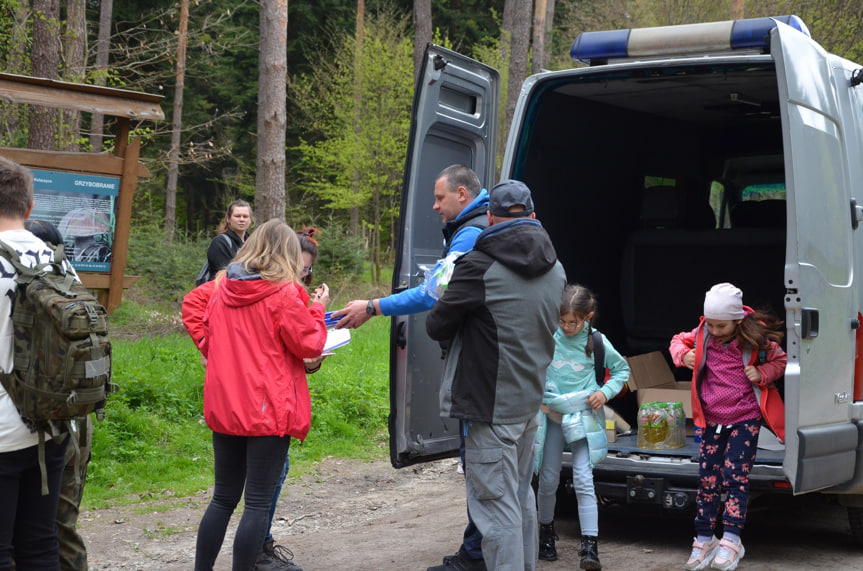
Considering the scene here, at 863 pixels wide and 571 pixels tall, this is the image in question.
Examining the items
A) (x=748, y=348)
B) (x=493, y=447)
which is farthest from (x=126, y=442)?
(x=748, y=348)

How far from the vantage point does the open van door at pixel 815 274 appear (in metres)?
4.85

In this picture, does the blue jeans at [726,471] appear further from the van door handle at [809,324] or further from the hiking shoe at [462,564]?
the hiking shoe at [462,564]

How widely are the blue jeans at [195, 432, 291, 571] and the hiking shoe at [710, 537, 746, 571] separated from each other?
2349 mm

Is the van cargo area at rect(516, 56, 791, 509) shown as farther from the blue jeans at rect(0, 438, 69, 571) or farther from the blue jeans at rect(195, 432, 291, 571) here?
the blue jeans at rect(0, 438, 69, 571)

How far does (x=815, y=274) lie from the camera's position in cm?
495

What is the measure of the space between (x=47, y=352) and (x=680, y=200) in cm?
570

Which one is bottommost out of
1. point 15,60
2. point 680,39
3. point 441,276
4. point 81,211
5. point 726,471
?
point 726,471

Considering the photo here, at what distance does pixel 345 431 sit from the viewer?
29.6 ft

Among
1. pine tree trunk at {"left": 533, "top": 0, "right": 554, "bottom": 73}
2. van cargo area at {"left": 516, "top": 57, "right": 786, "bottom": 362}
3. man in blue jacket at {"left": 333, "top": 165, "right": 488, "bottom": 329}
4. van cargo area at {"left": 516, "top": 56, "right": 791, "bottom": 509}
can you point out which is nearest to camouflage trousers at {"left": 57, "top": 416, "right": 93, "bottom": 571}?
man in blue jacket at {"left": 333, "top": 165, "right": 488, "bottom": 329}

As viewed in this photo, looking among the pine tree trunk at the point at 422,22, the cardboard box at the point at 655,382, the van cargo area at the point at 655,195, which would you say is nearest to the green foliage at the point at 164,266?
the pine tree trunk at the point at 422,22

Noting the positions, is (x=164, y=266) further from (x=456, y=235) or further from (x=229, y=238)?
(x=456, y=235)

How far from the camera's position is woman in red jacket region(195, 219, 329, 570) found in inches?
173

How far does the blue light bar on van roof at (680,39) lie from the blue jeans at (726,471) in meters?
2.09

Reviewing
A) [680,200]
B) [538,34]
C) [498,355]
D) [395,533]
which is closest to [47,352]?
[498,355]
